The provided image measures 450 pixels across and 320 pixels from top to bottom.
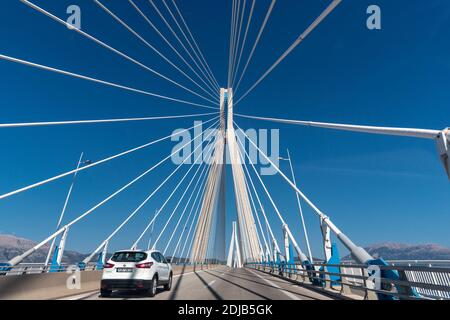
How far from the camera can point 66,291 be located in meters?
10.5

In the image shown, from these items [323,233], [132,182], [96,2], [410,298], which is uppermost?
[96,2]

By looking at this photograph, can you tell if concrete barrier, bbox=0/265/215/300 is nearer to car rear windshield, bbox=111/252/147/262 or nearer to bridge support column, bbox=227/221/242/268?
car rear windshield, bbox=111/252/147/262

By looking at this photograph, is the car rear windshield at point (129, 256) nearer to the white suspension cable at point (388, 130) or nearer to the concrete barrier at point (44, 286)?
the concrete barrier at point (44, 286)

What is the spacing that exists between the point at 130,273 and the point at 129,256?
74 cm

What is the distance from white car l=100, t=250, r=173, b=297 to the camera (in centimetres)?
1002

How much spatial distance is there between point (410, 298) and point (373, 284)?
2114 millimetres

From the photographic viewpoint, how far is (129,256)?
426 inches

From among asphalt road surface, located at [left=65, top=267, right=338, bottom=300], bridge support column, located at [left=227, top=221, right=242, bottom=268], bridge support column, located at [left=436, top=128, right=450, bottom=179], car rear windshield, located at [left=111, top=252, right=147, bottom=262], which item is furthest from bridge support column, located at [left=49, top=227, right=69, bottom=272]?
bridge support column, located at [left=227, top=221, right=242, bottom=268]

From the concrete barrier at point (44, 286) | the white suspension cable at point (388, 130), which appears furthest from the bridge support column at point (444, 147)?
the concrete barrier at point (44, 286)

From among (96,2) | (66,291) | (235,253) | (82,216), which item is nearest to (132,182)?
(82,216)

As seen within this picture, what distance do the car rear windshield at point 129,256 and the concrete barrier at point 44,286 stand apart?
1.61 m

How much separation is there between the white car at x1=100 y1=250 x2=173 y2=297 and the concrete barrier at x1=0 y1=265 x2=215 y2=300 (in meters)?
1.26
